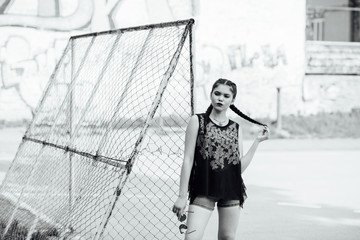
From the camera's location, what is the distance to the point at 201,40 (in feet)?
82.0

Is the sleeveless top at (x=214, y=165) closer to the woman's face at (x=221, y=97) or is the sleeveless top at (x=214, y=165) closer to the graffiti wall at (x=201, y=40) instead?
the woman's face at (x=221, y=97)

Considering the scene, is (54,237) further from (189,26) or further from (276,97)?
(276,97)

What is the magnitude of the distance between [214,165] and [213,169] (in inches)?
1.1

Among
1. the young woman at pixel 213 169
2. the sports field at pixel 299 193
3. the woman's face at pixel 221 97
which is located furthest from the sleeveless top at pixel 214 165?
the sports field at pixel 299 193

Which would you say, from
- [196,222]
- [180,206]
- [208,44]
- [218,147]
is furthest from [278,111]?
[180,206]

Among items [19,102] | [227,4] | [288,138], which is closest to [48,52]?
[19,102]

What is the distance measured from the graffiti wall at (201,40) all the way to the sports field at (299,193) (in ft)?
12.3

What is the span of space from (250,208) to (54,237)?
11.8 ft

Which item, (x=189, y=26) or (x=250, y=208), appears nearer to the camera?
(x=189, y=26)

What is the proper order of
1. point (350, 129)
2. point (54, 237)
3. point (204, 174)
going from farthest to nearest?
point (350, 129) → point (54, 237) → point (204, 174)

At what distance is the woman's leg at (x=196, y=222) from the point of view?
4770mm

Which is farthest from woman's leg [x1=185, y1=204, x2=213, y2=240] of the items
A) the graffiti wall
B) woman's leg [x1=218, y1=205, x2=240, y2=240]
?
the graffiti wall

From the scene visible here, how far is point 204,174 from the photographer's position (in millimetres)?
4844

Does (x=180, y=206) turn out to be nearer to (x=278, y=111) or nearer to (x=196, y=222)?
(x=196, y=222)
